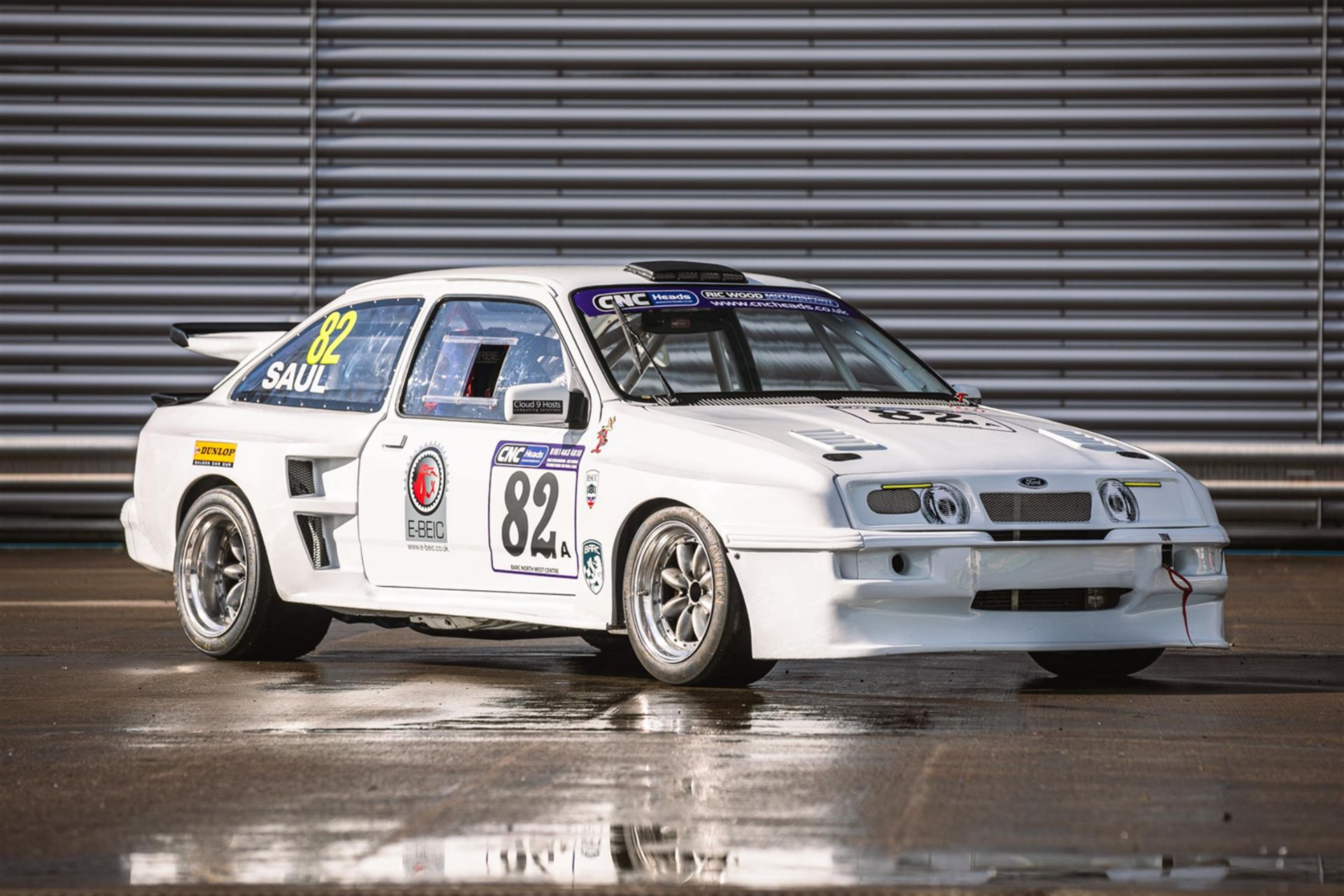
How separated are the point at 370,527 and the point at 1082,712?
9.42 feet

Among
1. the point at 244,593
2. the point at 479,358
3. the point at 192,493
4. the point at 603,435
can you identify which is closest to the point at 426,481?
the point at 479,358

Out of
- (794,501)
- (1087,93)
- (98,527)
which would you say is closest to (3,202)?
(98,527)

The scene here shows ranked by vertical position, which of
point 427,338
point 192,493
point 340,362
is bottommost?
point 192,493

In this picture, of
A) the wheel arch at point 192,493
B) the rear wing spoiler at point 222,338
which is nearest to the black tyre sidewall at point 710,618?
the wheel arch at point 192,493

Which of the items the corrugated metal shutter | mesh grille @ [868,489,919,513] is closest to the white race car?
mesh grille @ [868,489,919,513]

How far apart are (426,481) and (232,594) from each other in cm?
115

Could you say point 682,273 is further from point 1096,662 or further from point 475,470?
point 1096,662

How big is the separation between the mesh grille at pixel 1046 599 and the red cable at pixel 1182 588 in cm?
19

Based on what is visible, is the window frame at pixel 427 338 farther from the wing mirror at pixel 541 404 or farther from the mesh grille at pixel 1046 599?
the mesh grille at pixel 1046 599

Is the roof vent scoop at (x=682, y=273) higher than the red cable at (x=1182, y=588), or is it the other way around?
the roof vent scoop at (x=682, y=273)

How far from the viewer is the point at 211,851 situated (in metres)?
5.25

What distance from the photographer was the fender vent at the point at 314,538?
9.27 metres

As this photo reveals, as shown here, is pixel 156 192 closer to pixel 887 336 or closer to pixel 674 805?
pixel 887 336

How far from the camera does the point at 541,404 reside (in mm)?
8523
